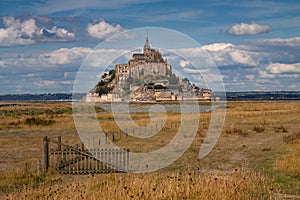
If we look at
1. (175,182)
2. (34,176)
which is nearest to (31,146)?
(34,176)

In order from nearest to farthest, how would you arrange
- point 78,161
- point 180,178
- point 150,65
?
point 180,178, point 78,161, point 150,65

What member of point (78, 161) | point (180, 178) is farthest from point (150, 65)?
point (180, 178)

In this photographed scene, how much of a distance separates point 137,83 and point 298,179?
24889 millimetres

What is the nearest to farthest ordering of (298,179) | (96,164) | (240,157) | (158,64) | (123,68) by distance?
(298,179) < (96,164) < (240,157) < (158,64) < (123,68)

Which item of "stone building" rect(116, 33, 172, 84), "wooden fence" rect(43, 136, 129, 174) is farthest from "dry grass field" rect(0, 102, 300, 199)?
"stone building" rect(116, 33, 172, 84)

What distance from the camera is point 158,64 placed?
37500 millimetres

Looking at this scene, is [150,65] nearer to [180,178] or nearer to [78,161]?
[78,161]

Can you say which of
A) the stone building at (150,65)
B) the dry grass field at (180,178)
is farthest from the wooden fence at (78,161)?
the stone building at (150,65)

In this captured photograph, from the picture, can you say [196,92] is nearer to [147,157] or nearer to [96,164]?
[147,157]

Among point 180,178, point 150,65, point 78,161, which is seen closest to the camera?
point 180,178

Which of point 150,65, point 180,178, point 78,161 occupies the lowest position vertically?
point 78,161

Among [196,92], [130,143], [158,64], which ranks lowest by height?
[130,143]

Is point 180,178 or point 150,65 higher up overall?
point 150,65

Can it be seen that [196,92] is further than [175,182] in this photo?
Yes
